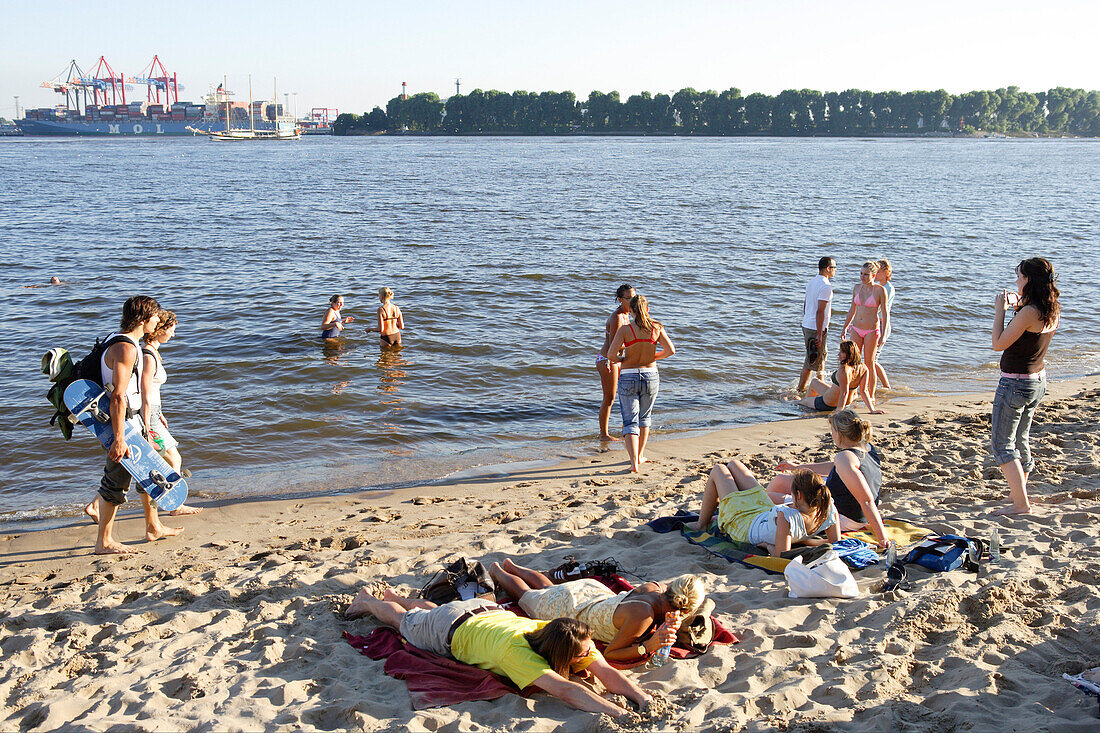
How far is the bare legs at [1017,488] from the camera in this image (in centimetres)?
614

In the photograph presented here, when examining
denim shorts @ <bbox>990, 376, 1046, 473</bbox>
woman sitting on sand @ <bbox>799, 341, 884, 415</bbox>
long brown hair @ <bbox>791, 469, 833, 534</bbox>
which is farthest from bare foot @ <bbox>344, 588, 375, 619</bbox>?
woman sitting on sand @ <bbox>799, 341, 884, 415</bbox>

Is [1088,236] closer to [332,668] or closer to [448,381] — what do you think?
[448,381]

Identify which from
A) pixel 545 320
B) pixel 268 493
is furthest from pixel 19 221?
pixel 268 493

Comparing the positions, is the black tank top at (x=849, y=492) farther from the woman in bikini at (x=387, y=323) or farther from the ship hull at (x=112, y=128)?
the ship hull at (x=112, y=128)

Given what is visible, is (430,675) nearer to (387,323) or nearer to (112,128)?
(387,323)

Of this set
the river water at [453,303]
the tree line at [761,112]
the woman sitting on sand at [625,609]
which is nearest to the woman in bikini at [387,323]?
the river water at [453,303]

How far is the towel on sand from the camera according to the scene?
539cm

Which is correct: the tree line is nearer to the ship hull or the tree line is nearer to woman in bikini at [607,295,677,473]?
the ship hull

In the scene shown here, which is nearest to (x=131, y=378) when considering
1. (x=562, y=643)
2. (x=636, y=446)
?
(x=562, y=643)

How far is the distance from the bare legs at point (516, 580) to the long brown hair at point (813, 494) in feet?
5.96

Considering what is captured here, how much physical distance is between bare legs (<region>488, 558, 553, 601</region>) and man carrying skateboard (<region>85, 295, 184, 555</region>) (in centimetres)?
300

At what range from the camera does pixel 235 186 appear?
44.8 m

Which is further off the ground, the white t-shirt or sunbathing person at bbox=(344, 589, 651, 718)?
the white t-shirt

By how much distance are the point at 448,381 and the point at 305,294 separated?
718 cm
